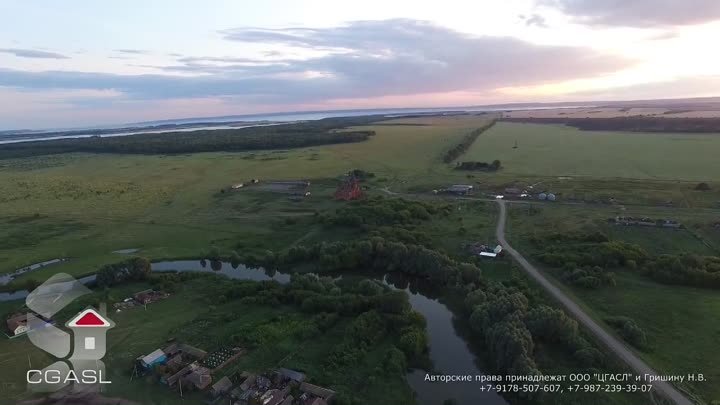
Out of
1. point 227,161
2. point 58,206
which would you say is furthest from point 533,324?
point 227,161

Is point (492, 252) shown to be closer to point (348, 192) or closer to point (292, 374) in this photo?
point (292, 374)

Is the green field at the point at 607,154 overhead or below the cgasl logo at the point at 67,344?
overhead

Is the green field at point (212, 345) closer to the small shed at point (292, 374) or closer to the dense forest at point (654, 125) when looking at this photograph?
the small shed at point (292, 374)

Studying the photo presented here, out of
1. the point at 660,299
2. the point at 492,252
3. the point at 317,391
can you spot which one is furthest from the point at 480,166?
the point at 317,391

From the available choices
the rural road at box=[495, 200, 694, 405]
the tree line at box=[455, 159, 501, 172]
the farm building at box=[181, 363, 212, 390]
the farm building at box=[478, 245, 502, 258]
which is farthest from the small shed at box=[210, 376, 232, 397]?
the tree line at box=[455, 159, 501, 172]

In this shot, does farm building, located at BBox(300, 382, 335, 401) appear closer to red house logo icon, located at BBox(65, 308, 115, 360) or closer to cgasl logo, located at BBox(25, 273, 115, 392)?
cgasl logo, located at BBox(25, 273, 115, 392)

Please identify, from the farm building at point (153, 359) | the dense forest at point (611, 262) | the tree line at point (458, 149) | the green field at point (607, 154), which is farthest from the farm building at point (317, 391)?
the tree line at point (458, 149)
